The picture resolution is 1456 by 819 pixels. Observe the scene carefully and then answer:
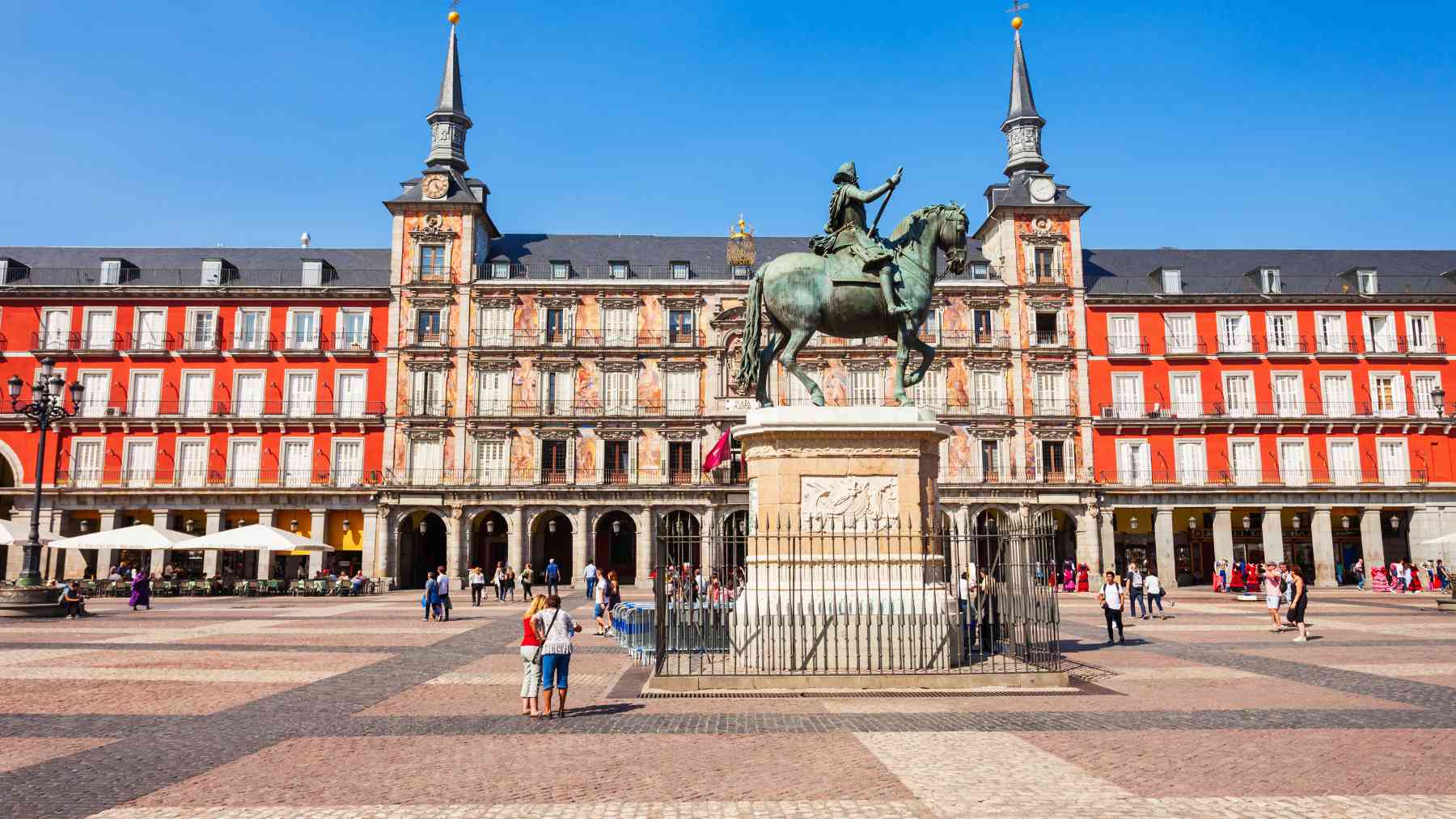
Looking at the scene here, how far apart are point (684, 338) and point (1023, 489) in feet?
57.7

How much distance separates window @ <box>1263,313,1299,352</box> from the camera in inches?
1828

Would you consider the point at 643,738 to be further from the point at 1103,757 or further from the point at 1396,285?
the point at 1396,285

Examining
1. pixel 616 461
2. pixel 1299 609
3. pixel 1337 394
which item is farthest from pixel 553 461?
pixel 1337 394

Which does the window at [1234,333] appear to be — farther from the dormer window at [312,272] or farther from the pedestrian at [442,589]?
the dormer window at [312,272]

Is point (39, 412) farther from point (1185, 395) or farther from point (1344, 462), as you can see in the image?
point (1344, 462)

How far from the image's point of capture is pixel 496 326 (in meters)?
46.5

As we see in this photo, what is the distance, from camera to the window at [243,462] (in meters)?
45.1

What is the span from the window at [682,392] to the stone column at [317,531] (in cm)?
1671

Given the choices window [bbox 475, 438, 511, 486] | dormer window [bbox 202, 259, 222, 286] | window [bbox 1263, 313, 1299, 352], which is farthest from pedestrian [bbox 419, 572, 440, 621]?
window [bbox 1263, 313, 1299, 352]

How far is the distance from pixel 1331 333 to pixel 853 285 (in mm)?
43937

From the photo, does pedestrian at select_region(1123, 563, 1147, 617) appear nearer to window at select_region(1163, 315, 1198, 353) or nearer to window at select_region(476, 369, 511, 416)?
window at select_region(1163, 315, 1198, 353)

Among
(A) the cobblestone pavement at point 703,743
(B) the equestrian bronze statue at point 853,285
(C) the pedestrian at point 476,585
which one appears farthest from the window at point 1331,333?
(B) the equestrian bronze statue at point 853,285

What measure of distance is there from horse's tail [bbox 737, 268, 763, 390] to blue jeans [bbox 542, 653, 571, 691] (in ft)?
14.0

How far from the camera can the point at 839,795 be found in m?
6.43
